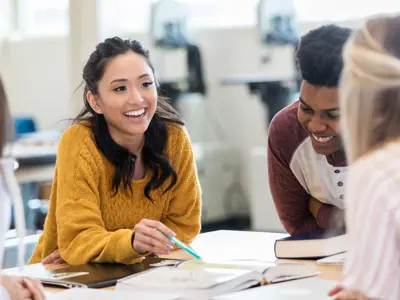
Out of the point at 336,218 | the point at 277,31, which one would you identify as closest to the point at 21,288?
the point at 336,218

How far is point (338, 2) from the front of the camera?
20.1 ft

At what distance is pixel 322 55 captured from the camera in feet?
6.05

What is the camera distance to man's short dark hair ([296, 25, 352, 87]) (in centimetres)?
182

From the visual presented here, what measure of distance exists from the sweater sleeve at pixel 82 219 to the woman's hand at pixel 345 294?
0.67 meters

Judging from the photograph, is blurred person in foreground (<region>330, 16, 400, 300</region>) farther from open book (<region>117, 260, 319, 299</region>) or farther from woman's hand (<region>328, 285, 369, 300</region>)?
open book (<region>117, 260, 319, 299</region>)

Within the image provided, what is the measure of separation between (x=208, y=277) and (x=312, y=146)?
1.92 ft

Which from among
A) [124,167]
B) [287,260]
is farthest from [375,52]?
[124,167]

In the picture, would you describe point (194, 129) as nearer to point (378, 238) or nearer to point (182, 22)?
point (182, 22)

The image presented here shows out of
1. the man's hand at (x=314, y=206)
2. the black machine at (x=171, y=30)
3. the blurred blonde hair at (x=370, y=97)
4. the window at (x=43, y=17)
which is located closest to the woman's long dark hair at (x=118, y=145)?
the man's hand at (x=314, y=206)

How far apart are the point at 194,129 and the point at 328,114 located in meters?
4.92

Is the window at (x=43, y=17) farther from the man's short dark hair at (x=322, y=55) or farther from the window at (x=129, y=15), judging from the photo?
the man's short dark hair at (x=322, y=55)

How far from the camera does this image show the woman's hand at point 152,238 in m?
1.91

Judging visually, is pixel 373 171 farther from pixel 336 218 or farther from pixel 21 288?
pixel 336 218

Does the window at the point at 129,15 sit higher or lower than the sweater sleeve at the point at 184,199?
higher
